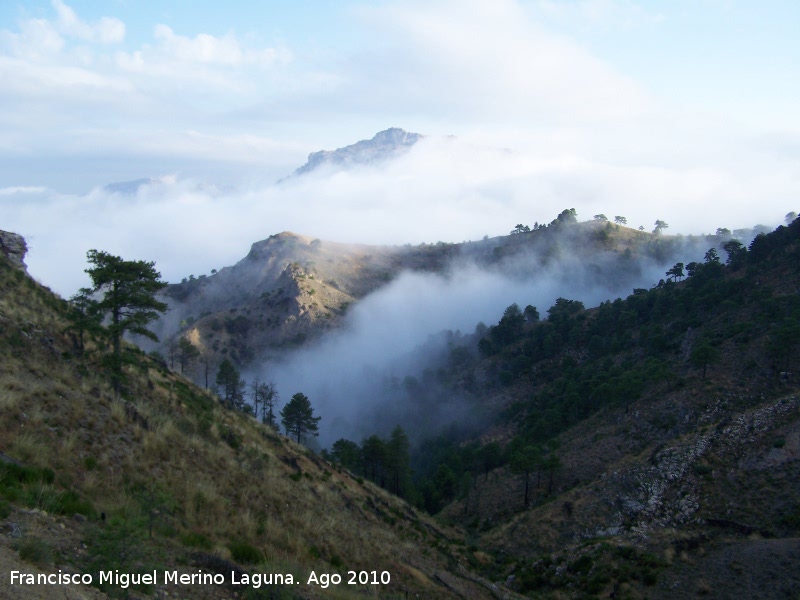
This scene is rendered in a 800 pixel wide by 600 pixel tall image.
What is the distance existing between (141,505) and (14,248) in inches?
1073

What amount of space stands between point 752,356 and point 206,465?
42.6 m

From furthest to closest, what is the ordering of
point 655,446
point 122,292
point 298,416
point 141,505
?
point 298,416, point 655,446, point 122,292, point 141,505

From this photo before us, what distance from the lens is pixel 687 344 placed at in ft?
176

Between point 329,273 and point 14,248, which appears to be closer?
point 14,248

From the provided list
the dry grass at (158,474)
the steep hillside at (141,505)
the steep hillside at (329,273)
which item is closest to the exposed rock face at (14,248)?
the steep hillside at (141,505)

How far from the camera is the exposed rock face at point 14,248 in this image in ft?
95.9

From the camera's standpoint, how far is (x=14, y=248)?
1195 inches

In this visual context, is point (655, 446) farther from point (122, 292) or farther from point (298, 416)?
point (298, 416)

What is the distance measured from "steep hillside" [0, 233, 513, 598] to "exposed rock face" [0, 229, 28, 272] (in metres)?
8.41

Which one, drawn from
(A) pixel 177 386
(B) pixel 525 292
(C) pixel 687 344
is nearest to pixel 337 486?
(A) pixel 177 386

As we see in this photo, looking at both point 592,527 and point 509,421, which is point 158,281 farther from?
point 509,421

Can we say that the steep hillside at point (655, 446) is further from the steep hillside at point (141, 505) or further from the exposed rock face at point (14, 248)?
the exposed rock face at point (14, 248)

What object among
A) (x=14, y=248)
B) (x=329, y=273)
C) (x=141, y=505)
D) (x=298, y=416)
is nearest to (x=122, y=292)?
(x=14, y=248)

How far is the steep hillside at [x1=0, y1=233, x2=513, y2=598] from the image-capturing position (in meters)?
7.69
